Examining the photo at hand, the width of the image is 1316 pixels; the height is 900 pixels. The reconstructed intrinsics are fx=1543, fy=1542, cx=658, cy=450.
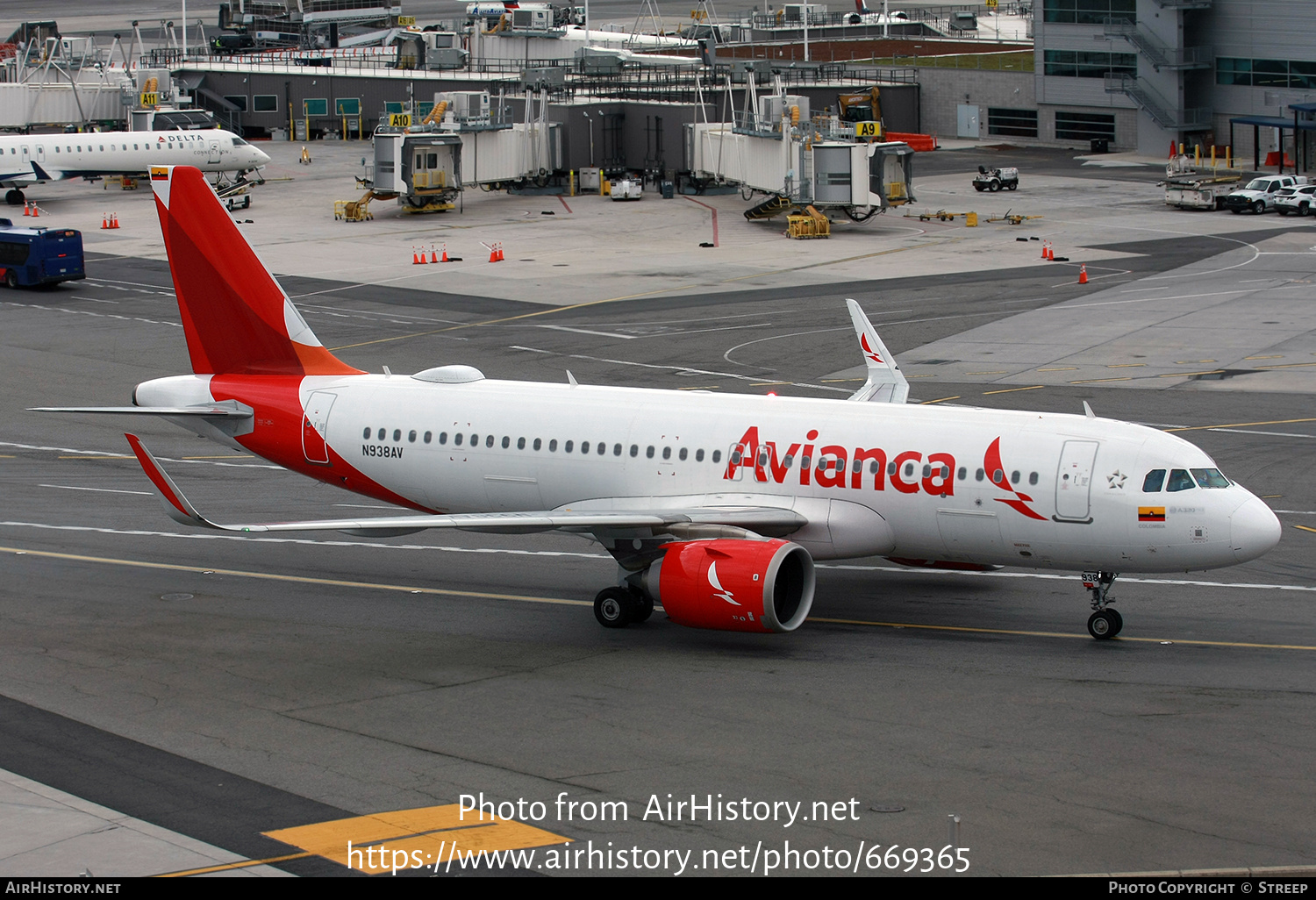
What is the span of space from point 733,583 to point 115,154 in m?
99.8

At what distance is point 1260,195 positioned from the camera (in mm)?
101312

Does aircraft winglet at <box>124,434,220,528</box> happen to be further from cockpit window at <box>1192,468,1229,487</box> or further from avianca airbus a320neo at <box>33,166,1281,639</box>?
cockpit window at <box>1192,468,1229,487</box>

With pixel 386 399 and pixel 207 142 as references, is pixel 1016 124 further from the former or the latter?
pixel 386 399

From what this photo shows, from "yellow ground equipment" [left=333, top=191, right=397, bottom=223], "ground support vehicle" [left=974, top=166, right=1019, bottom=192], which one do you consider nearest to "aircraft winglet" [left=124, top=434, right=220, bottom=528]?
"yellow ground equipment" [left=333, top=191, right=397, bottom=223]

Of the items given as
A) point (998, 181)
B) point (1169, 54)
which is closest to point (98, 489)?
point (998, 181)

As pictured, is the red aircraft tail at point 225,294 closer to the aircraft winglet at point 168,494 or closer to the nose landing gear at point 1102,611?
the aircraft winglet at point 168,494

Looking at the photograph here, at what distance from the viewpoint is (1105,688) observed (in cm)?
2841

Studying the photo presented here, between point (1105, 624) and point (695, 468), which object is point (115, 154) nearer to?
point (695, 468)

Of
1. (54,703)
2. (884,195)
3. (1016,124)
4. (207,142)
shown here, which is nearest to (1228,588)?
(54,703)

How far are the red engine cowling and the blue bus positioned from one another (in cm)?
6108

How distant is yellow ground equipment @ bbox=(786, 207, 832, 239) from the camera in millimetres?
96250

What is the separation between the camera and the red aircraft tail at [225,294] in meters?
39.0

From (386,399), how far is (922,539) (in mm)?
13765

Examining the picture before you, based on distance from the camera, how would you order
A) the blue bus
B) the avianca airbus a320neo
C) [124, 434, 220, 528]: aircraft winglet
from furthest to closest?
1. the blue bus
2. [124, 434, 220, 528]: aircraft winglet
3. the avianca airbus a320neo
